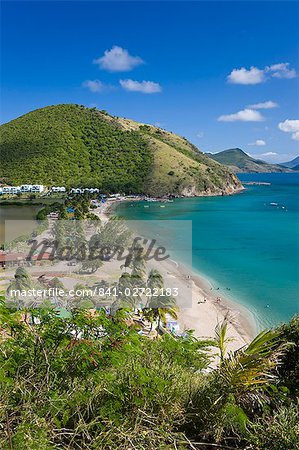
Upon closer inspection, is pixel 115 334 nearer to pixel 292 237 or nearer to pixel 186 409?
pixel 186 409

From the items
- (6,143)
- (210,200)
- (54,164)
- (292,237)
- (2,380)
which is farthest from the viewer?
(6,143)

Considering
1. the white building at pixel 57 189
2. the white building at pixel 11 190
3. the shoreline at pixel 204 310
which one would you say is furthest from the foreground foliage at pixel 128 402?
the white building at pixel 57 189

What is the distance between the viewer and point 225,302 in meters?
23.3

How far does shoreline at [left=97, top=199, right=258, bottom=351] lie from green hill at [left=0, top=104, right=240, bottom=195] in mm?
65394

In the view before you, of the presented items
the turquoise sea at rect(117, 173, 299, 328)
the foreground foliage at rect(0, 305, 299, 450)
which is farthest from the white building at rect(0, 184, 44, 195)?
the foreground foliage at rect(0, 305, 299, 450)

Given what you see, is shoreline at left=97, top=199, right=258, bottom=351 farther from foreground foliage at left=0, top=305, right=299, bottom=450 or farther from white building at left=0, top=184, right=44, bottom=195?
white building at left=0, top=184, right=44, bottom=195

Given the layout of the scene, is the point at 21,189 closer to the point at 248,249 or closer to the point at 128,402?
the point at 248,249

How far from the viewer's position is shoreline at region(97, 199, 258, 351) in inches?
726

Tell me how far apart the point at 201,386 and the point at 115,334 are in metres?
1.52

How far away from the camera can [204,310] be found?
70.3ft

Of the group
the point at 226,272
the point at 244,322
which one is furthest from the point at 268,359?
the point at 226,272

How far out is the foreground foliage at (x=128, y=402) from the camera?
3057 millimetres

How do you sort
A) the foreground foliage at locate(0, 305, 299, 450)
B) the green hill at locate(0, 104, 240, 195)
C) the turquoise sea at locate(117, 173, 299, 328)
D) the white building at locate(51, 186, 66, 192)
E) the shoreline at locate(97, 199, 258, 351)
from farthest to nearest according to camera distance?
the green hill at locate(0, 104, 240, 195), the white building at locate(51, 186, 66, 192), the turquoise sea at locate(117, 173, 299, 328), the shoreline at locate(97, 199, 258, 351), the foreground foliage at locate(0, 305, 299, 450)

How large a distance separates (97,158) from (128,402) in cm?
10867
